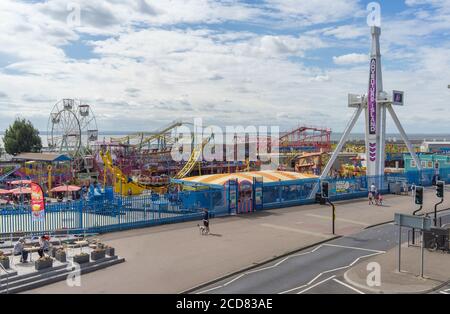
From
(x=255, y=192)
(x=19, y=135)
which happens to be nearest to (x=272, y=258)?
(x=255, y=192)

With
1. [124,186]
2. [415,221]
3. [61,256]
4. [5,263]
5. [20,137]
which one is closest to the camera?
[5,263]

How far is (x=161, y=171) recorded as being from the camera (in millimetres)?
51500

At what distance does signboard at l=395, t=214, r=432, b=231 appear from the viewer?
14859 mm

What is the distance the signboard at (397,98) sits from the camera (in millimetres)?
38763

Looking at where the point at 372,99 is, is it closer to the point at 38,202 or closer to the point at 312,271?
the point at 312,271

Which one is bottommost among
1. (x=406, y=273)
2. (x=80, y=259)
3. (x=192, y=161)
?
(x=406, y=273)

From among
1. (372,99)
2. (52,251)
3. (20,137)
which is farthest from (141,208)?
(20,137)

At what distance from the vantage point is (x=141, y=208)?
23.4 metres

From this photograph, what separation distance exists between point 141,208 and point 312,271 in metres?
10.8

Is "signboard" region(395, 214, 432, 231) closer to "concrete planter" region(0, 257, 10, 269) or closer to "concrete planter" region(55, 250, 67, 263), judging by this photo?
"concrete planter" region(55, 250, 67, 263)

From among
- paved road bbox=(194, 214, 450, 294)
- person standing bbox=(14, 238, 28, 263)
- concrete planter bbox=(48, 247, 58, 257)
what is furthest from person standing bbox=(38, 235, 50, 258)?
paved road bbox=(194, 214, 450, 294)

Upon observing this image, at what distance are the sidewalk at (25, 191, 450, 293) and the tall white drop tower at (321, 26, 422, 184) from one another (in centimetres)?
1065

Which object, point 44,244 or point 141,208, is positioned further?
point 141,208
